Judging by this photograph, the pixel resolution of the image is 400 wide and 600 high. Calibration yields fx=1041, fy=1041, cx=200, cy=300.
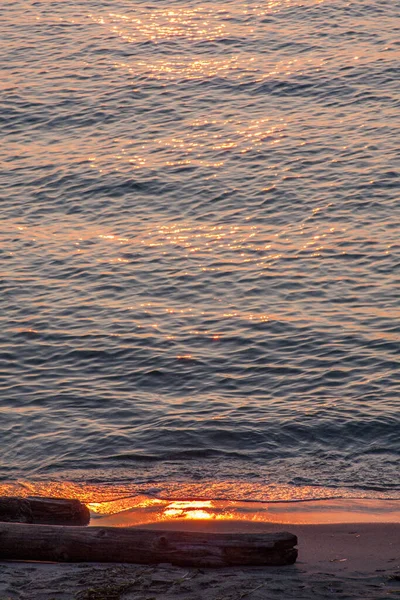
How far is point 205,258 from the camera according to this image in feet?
80.2

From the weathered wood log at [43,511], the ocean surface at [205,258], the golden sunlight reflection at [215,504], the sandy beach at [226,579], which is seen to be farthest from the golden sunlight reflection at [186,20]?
the sandy beach at [226,579]

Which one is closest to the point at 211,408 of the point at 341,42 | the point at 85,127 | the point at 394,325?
the point at 394,325

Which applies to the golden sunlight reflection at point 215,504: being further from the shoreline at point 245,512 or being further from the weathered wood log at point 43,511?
the weathered wood log at point 43,511

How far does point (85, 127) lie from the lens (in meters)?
33.1

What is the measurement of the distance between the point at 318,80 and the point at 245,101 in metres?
2.76

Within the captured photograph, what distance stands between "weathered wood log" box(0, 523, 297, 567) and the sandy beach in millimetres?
101

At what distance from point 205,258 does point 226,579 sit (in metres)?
13.6

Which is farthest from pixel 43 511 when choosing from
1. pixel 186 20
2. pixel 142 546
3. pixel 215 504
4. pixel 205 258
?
pixel 186 20

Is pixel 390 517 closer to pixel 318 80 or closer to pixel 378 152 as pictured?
pixel 378 152

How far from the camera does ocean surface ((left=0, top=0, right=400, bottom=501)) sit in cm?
1719

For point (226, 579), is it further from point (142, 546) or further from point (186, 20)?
point (186, 20)

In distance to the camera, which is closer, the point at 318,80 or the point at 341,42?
the point at 318,80

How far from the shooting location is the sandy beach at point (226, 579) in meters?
11.0

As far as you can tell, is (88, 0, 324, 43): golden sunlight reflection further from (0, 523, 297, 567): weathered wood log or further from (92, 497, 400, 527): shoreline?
(0, 523, 297, 567): weathered wood log
